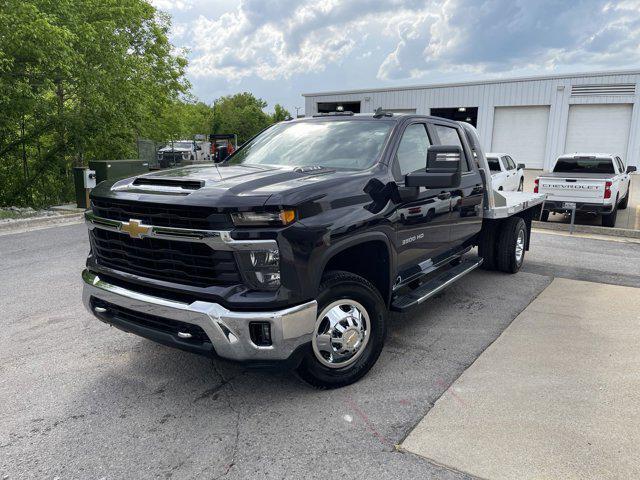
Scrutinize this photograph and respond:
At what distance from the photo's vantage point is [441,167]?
370 cm

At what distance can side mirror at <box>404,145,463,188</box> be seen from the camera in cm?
369

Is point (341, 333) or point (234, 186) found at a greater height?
point (234, 186)

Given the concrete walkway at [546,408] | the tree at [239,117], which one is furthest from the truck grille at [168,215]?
the tree at [239,117]

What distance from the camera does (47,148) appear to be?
14.3 m

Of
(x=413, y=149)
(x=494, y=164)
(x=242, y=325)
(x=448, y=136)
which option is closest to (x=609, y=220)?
(x=494, y=164)

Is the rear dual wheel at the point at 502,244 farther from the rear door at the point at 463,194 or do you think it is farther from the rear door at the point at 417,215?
the rear door at the point at 417,215

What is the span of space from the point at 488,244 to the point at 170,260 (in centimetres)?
477

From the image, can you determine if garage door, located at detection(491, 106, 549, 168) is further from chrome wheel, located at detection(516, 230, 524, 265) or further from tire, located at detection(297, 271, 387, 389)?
tire, located at detection(297, 271, 387, 389)

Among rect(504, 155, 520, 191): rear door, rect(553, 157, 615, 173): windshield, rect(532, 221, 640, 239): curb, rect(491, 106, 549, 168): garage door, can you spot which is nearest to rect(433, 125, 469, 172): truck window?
rect(532, 221, 640, 239): curb

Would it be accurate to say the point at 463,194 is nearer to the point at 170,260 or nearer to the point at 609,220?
the point at 170,260

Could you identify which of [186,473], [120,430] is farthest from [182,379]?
[186,473]

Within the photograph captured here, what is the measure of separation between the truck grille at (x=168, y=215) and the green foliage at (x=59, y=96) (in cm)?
964

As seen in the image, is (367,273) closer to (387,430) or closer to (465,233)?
(387,430)

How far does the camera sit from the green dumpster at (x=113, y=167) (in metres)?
12.5
